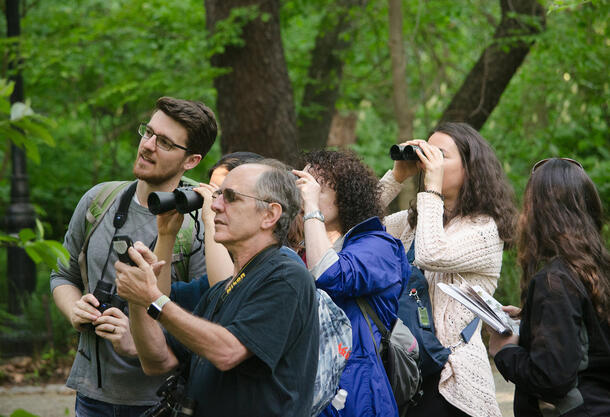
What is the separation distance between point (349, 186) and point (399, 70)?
15.8 feet

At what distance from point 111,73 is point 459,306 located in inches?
346

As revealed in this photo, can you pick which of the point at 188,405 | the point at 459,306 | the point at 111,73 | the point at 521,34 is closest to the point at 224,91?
the point at 521,34

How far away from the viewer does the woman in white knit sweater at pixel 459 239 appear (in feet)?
10.4

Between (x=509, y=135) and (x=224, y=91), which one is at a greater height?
(x=224, y=91)

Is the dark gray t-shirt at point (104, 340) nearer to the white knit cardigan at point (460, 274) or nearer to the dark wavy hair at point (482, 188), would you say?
the white knit cardigan at point (460, 274)

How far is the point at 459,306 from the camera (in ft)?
10.9

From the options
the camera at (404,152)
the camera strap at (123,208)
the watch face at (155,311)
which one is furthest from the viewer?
the camera at (404,152)

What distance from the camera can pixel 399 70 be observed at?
25.6ft

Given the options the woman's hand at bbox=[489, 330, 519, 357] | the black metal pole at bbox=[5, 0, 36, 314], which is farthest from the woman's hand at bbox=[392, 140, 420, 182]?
the black metal pole at bbox=[5, 0, 36, 314]

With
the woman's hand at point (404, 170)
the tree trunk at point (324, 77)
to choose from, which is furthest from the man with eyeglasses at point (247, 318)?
the tree trunk at point (324, 77)

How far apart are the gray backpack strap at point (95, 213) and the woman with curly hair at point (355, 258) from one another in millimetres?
814

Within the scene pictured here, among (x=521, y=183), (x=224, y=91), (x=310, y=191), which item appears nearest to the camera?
(x=310, y=191)

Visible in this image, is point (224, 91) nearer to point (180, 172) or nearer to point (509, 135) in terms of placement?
point (180, 172)

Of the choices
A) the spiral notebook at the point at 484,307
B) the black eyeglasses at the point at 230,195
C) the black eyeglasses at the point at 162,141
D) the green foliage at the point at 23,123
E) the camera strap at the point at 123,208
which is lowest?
the spiral notebook at the point at 484,307
